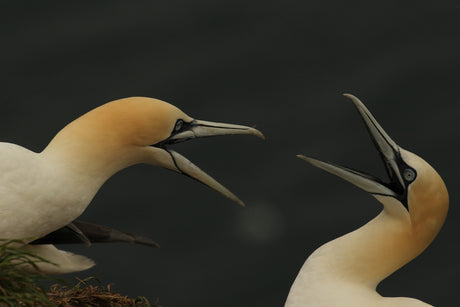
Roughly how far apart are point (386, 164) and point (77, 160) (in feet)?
6.83

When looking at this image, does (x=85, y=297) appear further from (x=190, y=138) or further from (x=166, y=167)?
(x=190, y=138)

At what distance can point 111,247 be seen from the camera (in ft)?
41.7

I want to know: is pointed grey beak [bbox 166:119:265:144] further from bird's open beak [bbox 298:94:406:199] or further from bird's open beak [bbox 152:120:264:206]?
bird's open beak [bbox 298:94:406:199]

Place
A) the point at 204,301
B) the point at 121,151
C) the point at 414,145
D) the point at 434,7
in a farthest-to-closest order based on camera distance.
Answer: the point at 434,7, the point at 414,145, the point at 204,301, the point at 121,151

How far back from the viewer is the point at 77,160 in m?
8.84

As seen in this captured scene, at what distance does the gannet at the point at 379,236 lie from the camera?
Answer: 9188 millimetres

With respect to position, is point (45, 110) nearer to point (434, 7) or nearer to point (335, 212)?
point (335, 212)

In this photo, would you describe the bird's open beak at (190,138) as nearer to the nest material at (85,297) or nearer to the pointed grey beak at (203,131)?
the pointed grey beak at (203,131)

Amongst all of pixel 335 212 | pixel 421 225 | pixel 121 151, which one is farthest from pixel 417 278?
pixel 121 151

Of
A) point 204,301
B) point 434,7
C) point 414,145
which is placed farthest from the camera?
point 434,7

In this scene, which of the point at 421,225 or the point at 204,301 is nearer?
the point at 421,225

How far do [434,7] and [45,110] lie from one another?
425 centimetres

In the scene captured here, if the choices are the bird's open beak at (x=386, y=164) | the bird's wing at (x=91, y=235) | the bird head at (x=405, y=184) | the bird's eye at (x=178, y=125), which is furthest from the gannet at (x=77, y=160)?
the bird head at (x=405, y=184)

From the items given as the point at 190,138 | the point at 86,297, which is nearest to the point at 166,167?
→ the point at 190,138
